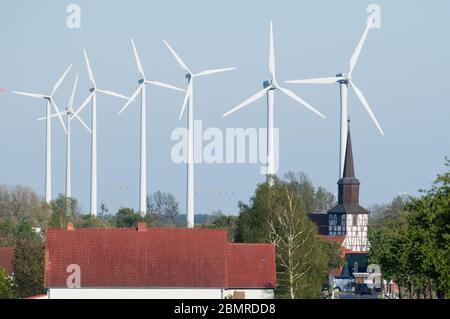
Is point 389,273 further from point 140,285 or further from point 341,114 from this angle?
point 341,114

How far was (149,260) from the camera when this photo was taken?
6444 centimetres

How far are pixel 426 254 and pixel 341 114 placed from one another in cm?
6898

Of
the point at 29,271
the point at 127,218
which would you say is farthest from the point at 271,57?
the point at 127,218

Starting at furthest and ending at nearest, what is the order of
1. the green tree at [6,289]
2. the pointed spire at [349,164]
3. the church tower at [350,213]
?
the church tower at [350,213]
the pointed spire at [349,164]
the green tree at [6,289]

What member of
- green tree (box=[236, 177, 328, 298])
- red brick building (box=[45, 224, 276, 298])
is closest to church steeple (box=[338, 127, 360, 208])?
green tree (box=[236, 177, 328, 298])

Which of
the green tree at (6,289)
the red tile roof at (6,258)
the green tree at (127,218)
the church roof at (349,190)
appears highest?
the church roof at (349,190)

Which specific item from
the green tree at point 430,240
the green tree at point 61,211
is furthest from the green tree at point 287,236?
the green tree at point 61,211

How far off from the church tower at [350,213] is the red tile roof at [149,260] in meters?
105

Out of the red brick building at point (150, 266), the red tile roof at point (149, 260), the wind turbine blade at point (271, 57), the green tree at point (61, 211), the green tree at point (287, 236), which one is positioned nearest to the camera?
the red brick building at point (150, 266)

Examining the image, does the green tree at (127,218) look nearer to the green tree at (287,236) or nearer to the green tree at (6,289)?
the green tree at (287,236)

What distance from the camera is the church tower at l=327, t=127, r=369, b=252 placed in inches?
6767

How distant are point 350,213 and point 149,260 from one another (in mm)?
110651

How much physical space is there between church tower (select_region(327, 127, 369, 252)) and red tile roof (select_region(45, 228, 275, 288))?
346 feet

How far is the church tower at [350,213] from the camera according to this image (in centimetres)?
17188
